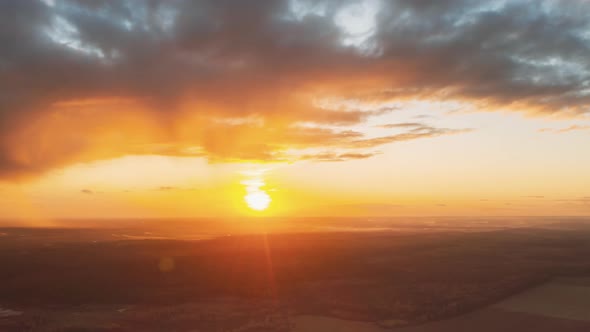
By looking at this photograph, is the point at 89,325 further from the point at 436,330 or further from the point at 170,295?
the point at 436,330

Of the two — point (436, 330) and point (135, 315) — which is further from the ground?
point (135, 315)

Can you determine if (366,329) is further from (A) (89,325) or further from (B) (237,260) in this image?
(B) (237,260)

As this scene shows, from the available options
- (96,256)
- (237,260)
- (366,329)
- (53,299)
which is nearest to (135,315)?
(53,299)

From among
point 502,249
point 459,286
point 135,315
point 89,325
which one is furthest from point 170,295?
point 502,249

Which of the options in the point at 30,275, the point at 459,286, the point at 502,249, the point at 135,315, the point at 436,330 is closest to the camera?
the point at 436,330

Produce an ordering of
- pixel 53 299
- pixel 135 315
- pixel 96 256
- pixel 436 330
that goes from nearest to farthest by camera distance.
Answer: pixel 436 330, pixel 135 315, pixel 53 299, pixel 96 256

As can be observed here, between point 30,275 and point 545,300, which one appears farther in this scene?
point 30,275
